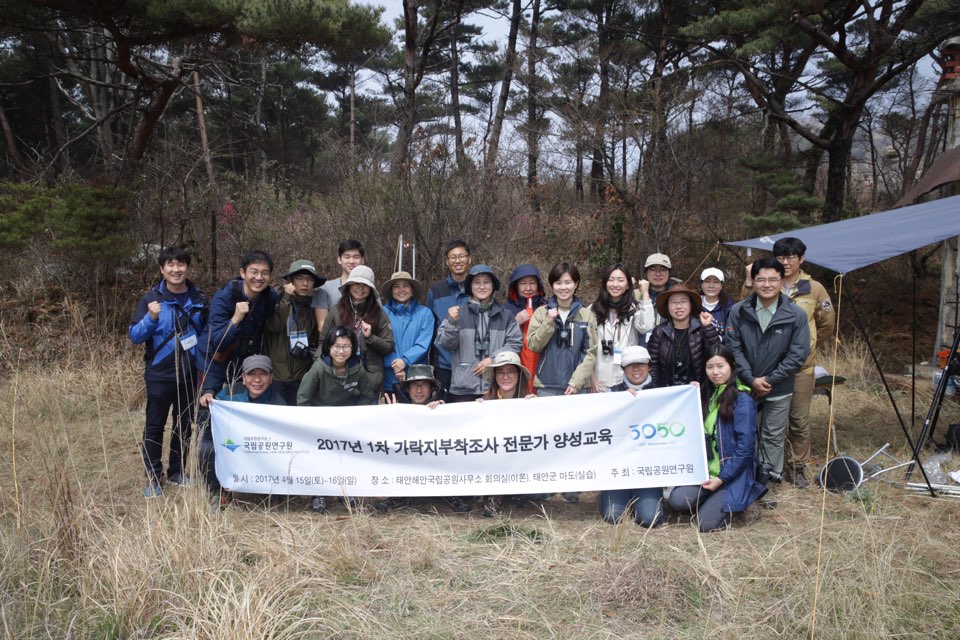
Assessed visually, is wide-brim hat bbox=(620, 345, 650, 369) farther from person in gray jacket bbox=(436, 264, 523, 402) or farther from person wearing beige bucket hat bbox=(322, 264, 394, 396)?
person wearing beige bucket hat bbox=(322, 264, 394, 396)

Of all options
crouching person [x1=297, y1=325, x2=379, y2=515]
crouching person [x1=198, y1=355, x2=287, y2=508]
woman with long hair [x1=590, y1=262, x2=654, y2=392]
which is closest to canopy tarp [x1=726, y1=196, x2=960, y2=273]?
woman with long hair [x1=590, y1=262, x2=654, y2=392]

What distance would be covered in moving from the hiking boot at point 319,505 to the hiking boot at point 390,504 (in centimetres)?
36

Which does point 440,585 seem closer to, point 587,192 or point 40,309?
point 40,309

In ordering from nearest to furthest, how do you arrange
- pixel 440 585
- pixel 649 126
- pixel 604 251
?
1. pixel 440 585
2. pixel 649 126
3. pixel 604 251

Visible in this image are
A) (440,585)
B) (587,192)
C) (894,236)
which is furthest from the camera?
(587,192)

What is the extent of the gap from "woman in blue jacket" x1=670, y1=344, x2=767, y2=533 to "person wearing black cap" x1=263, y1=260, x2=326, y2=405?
289 cm

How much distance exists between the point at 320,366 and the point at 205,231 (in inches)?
282

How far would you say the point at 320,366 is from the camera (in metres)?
4.88

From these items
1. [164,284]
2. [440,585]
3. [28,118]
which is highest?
[28,118]

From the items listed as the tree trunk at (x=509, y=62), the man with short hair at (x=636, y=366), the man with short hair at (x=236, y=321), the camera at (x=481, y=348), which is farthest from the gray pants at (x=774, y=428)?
the tree trunk at (x=509, y=62)

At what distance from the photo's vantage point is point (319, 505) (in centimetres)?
482

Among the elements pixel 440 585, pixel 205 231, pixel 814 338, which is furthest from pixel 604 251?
pixel 440 585

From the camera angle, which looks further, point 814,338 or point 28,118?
point 28,118

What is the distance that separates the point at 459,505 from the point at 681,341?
6.43ft
